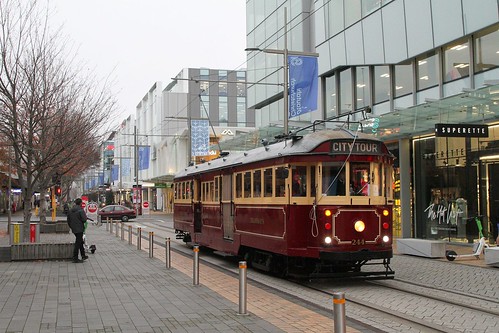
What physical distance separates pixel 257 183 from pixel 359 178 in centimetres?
276

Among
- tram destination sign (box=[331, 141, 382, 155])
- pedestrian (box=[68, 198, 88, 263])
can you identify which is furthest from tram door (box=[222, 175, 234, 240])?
tram destination sign (box=[331, 141, 382, 155])

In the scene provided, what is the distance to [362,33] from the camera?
25.1m

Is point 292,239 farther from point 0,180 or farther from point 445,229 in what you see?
point 0,180

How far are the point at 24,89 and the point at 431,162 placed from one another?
15150mm

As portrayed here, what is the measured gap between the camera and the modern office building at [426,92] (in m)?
18.7

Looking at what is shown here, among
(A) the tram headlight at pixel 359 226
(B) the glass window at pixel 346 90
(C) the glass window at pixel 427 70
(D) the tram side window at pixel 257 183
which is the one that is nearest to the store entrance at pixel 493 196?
(C) the glass window at pixel 427 70

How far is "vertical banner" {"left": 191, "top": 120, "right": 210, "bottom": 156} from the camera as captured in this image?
35.9 m

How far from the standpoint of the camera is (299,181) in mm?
12000

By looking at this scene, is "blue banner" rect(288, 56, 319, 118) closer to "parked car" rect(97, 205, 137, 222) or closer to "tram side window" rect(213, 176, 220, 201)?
"tram side window" rect(213, 176, 220, 201)

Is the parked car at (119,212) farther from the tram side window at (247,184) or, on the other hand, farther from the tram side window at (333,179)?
the tram side window at (333,179)

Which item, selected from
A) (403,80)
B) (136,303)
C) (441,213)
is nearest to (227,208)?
(136,303)

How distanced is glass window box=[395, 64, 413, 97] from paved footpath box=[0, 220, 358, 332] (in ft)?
43.6

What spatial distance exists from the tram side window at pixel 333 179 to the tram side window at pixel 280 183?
0.89 m

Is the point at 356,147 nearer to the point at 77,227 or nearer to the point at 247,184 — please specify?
the point at 247,184
